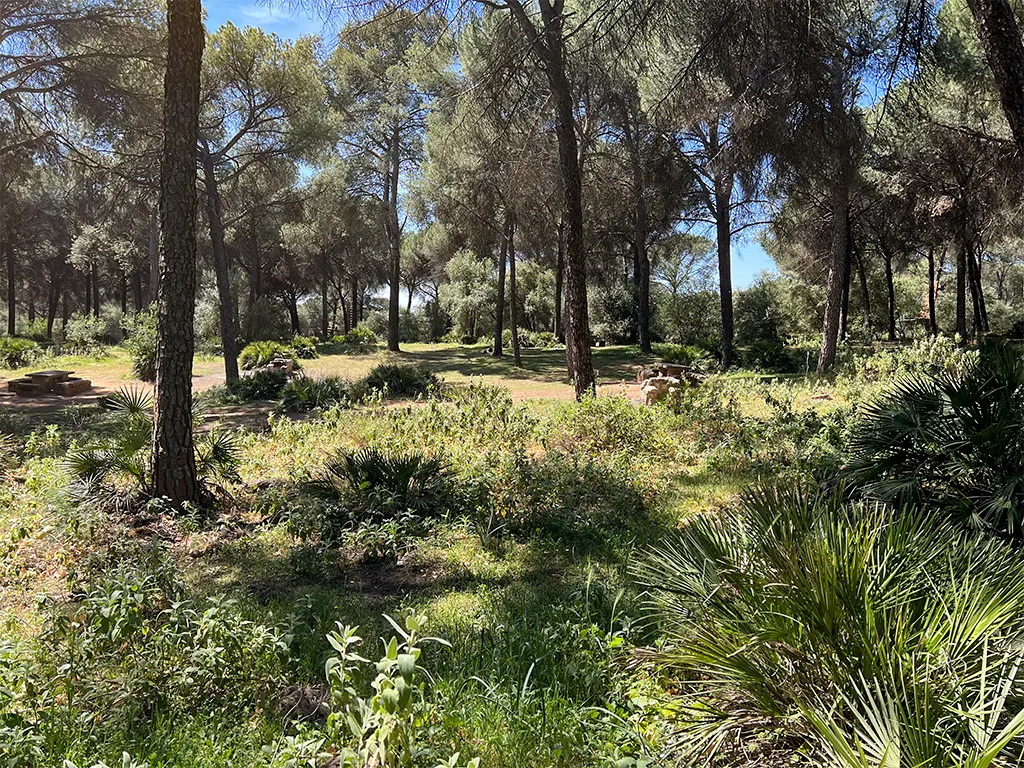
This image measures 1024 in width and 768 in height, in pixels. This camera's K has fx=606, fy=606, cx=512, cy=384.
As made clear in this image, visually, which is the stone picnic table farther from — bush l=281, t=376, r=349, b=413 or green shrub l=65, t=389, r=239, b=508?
green shrub l=65, t=389, r=239, b=508

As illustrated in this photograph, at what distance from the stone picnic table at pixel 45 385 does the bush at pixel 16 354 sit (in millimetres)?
5965

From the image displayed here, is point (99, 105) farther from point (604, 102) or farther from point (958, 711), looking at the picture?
point (958, 711)

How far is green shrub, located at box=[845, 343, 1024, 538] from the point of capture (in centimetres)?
303

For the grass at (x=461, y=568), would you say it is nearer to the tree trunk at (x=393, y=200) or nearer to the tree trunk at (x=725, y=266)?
the tree trunk at (x=725, y=266)

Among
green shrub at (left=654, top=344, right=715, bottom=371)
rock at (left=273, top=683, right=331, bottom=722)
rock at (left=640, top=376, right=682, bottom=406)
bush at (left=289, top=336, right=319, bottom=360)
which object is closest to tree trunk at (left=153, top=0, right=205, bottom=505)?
rock at (left=273, top=683, right=331, bottom=722)

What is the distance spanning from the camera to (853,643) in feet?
6.01

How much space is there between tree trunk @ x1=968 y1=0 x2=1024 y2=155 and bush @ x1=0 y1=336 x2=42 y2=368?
885 inches

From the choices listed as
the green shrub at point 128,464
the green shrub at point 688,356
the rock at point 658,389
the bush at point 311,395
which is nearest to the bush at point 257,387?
the bush at point 311,395

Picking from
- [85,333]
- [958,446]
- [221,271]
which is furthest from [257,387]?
[85,333]

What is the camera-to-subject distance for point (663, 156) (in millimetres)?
15047

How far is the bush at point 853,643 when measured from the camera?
158 cm

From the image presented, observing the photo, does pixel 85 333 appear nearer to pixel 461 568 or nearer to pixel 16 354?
pixel 16 354

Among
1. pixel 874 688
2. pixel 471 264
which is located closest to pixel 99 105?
pixel 874 688

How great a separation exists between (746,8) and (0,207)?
21.8 m
